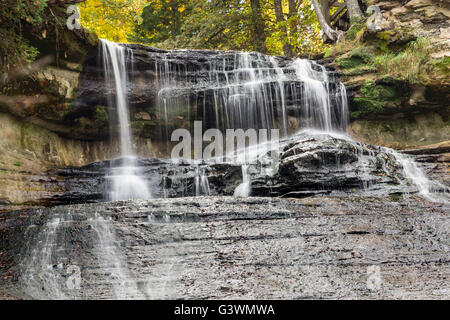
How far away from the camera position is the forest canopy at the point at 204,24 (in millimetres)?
15359

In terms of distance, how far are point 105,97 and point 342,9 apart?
1205 cm

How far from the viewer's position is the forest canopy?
50.4ft

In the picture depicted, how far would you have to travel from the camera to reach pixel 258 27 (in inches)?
652

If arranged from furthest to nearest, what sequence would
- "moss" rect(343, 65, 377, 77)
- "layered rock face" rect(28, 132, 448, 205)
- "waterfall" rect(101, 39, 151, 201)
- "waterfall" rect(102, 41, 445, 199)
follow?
"moss" rect(343, 65, 377, 77) → "waterfall" rect(102, 41, 445, 199) → "waterfall" rect(101, 39, 151, 201) → "layered rock face" rect(28, 132, 448, 205)

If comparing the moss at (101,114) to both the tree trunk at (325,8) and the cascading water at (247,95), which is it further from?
the tree trunk at (325,8)

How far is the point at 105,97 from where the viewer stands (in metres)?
9.98

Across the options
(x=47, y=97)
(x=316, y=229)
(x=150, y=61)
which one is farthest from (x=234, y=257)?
(x=150, y=61)

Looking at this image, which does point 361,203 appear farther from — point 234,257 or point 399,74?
point 399,74

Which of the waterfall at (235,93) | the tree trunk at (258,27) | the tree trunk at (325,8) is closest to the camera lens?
the waterfall at (235,93)

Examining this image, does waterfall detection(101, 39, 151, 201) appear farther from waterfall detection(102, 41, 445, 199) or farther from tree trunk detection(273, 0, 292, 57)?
tree trunk detection(273, 0, 292, 57)

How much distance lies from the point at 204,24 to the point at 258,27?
9.48 ft

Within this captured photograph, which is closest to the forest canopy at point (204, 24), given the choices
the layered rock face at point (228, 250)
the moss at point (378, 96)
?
the moss at point (378, 96)

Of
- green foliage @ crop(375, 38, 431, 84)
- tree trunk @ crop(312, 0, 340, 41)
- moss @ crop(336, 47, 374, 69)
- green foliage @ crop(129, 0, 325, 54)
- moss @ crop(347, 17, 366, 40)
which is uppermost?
green foliage @ crop(129, 0, 325, 54)

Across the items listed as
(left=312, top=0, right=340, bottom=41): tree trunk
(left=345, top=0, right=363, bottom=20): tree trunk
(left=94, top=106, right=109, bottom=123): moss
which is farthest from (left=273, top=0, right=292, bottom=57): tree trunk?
(left=94, top=106, right=109, bottom=123): moss
